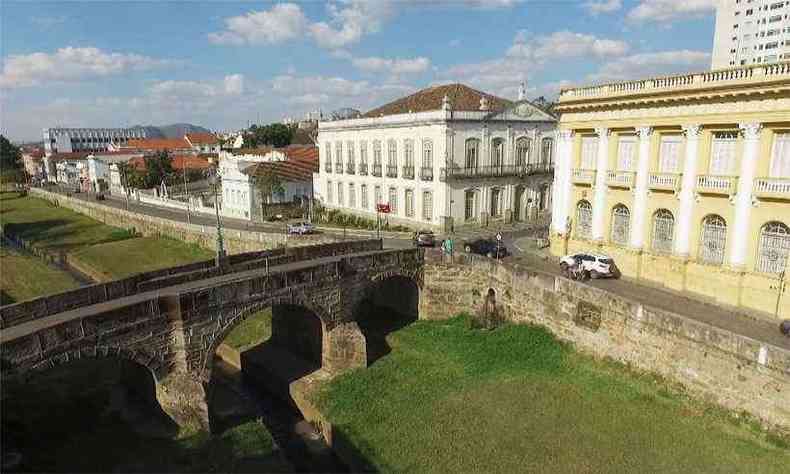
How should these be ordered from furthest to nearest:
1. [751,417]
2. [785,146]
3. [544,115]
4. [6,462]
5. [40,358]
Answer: [544,115]
[785,146]
[751,417]
[6,462]
[40,358]

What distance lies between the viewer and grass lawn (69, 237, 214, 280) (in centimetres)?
4322

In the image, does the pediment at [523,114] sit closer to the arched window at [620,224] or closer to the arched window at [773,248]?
the arched window at [620,224]

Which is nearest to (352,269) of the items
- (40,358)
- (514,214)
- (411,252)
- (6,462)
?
(411,252)

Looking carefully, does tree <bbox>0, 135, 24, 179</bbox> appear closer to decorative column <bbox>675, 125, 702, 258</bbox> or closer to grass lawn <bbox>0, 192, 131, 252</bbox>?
grass lawn <bbox>0, 192, 131, 252</bbox>

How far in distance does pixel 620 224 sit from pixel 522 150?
58.6 feet

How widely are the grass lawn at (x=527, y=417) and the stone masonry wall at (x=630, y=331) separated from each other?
2.22 feet

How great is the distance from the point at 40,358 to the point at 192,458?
5798mm

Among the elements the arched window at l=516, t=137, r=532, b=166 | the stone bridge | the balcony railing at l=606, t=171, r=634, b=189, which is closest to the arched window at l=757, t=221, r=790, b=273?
the balcony railing at l=606, t=171, r=634, b=189

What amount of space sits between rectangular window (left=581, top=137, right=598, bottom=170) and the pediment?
499 inches

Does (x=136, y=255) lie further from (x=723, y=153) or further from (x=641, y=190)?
(x=723, y=153)

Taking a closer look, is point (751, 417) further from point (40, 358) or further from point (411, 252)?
point (40, 358)

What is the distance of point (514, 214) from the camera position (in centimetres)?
4612

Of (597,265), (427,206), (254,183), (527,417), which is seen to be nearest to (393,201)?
(427,206)

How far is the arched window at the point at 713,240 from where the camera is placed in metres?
24.0
